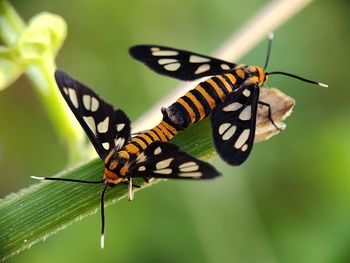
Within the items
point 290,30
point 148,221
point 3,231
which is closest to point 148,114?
point 3,231

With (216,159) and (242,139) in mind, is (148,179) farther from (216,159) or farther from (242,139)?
(216,159)

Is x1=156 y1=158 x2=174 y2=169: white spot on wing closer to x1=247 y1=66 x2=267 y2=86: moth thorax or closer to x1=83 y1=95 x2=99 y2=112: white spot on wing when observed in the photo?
x1=83 y1=95 x2=99 y2=112: white spot on wing

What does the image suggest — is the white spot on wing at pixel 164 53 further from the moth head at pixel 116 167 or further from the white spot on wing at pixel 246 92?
the moth head at pixel 116 167

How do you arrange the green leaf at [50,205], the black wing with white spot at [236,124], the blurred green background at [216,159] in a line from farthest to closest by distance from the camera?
the blurred green background at [216,159] → the black wing with white spot at [236,124] → the green leaf at [50,205]

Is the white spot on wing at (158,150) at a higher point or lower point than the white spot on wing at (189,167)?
higher

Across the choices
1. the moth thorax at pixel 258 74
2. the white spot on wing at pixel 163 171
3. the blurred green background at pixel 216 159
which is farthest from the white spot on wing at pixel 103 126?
the blurred green background at pixel 216 159

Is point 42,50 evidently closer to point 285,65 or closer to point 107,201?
point 107,201

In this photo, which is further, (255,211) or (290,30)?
(290,30)

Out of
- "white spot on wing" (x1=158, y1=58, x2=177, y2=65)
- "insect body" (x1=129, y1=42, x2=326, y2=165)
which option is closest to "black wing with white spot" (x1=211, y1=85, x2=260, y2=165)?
"insect body" (x1=129, y1=42, x2=326, y2=165)

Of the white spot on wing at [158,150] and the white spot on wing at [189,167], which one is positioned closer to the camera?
the white spot on wing at [189,167]
